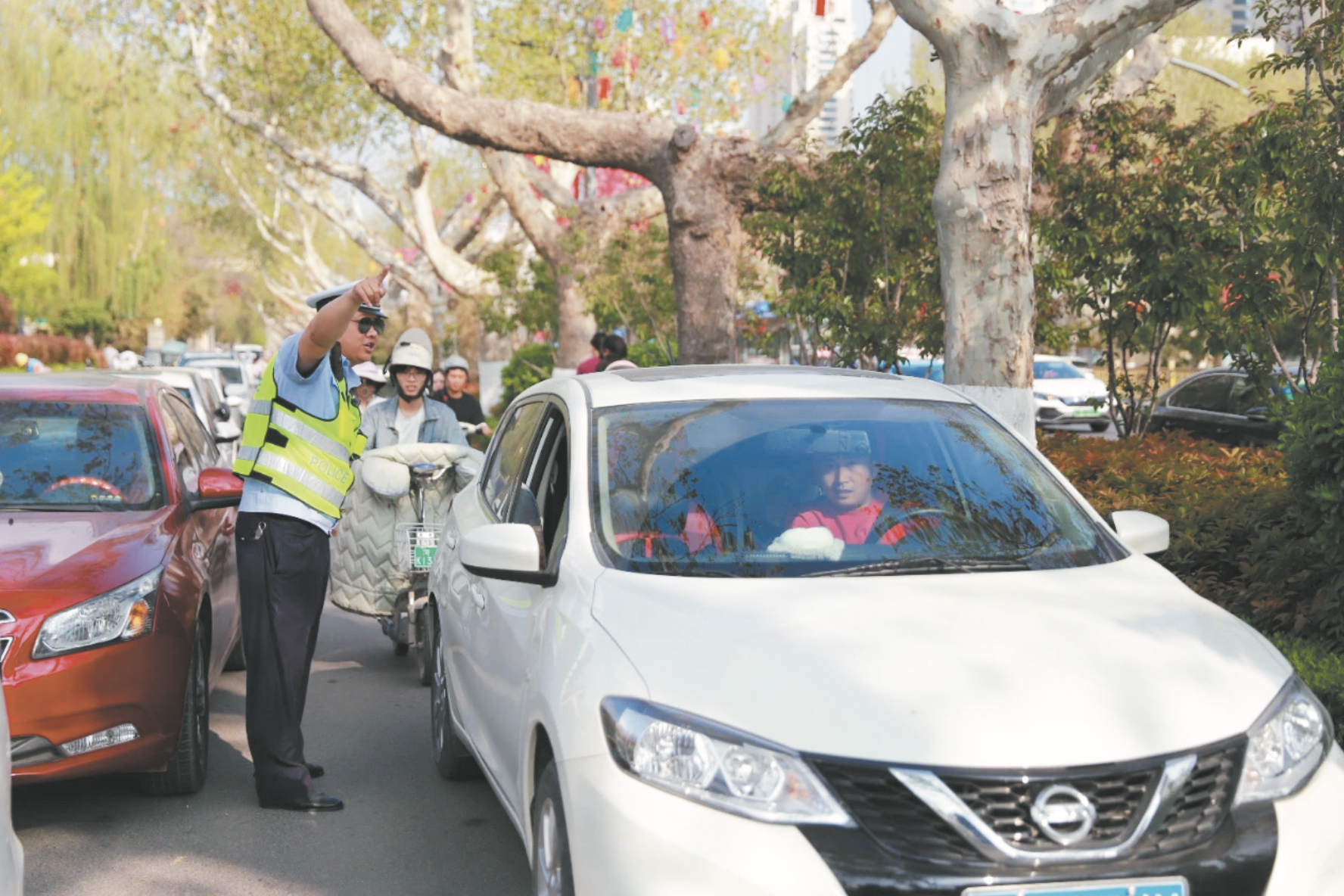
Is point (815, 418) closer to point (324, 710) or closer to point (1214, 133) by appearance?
point (324, 710)

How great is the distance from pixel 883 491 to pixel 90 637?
2762mm

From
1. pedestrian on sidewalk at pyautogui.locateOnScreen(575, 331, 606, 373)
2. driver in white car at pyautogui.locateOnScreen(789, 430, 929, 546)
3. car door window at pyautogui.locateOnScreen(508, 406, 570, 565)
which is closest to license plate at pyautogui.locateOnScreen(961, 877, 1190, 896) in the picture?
driver in white car at pyautogui.locateOnScreen(789, 430, 929, 546)

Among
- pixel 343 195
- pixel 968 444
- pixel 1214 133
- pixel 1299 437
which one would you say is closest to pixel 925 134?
pixel 1214 133

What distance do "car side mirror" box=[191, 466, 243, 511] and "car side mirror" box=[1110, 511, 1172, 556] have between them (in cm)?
351

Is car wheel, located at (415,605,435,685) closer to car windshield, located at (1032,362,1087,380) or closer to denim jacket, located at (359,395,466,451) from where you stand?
denim jacket, located at (359,395,466,451)

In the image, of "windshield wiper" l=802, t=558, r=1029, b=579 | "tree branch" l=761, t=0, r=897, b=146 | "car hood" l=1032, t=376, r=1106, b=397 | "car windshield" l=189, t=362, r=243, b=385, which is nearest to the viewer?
"windshield wiper" l=802, t=558, r=1029, b=579

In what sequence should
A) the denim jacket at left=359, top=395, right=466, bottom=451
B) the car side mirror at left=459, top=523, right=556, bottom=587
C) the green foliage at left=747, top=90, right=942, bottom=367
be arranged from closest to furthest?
the car side mirror at left=459, top=523, right=556, bottom=587
the denim jacket at left=359, top=395, right=466, bottom=451
the green foliage at left=747, top=90, right=942, bottom=367

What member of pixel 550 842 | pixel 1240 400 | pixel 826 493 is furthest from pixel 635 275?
pixel 550 842

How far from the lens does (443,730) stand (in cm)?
600

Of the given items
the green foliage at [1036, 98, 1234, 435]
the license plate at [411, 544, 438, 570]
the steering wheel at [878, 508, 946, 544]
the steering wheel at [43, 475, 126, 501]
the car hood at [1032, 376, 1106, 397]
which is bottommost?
the car hood at [1032, 376, 1106, 397]

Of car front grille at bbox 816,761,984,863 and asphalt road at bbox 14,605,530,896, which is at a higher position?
car front grille at bbox 816,761,984,863

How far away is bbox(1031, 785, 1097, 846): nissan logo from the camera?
3.08m

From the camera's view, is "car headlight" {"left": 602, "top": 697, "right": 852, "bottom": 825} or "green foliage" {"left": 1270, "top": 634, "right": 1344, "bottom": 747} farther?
"green foliage" {"left": 1270, "top": 634, "right": 1344, "bottom": 747}

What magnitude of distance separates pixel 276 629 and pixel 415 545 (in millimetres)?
2449
